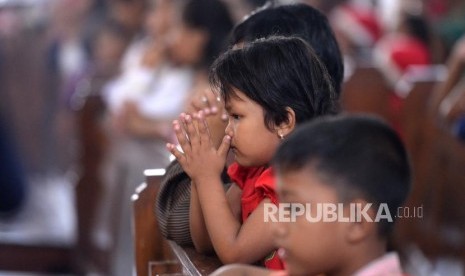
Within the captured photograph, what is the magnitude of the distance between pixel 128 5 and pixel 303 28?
14.9 ft

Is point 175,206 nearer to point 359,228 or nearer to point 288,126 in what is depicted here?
point 288,126

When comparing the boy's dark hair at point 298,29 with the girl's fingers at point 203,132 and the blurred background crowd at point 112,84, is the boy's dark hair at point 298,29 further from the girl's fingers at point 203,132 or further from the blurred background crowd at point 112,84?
the blurred background crowd at point 112,84

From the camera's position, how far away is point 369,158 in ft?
6.12

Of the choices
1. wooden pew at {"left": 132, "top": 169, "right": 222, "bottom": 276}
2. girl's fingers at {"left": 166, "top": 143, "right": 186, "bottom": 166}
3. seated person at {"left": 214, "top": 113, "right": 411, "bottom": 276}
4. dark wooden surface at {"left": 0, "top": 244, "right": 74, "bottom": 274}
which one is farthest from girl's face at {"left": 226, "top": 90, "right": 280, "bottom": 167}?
dark wooden surface at {"left": 0, "top": 244, "right": 74, "bottom": 274}

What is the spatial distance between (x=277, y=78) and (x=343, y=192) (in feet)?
1.69

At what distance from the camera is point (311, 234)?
191 cm

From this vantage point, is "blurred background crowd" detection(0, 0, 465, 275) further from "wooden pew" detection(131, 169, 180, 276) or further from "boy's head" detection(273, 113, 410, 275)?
"boy's head" detection(273, 113, 410, 275)

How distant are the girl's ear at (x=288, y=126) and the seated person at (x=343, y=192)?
44 cm

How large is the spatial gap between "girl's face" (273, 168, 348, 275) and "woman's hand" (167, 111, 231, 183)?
0.47 metres

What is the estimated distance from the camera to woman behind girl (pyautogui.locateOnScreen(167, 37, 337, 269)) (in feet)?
7.70

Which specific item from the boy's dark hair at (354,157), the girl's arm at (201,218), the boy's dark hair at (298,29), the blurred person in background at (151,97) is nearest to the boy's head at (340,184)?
the boy's dark hair at (354,157)

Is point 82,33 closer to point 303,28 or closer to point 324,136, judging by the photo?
point 303,28

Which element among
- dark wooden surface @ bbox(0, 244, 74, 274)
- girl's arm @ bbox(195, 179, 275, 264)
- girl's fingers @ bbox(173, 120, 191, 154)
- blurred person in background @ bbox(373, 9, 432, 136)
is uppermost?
blurred person in background @ bbox(373, 9, 432, 136)

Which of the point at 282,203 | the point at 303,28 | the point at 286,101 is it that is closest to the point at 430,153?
the point at 303,28
